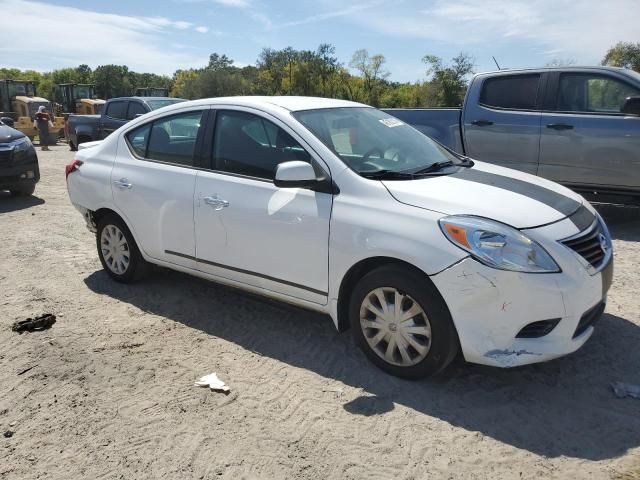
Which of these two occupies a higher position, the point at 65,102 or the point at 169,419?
the point at 65,102

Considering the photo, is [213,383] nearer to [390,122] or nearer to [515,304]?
[515,304]

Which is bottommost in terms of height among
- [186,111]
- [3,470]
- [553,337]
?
[3,470]

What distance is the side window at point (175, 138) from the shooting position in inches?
175

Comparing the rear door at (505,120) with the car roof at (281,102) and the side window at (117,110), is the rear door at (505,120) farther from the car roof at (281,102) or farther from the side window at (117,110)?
the side window at (117,110)

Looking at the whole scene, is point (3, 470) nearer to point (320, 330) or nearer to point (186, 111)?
point (320, 330)

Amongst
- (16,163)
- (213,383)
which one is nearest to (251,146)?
(213,383)

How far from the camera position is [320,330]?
167 inches

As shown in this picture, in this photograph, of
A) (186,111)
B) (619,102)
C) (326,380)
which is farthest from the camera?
(619,102)

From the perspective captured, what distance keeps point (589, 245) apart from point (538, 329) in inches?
25.1

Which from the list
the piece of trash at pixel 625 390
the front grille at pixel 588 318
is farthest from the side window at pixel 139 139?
the piece of trash at pixel 625 390

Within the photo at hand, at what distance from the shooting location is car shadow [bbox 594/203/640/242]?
6625 mm

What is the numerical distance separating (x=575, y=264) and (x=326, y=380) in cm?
162

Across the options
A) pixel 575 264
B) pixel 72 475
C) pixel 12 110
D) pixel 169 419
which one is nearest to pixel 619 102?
pixel 575 264

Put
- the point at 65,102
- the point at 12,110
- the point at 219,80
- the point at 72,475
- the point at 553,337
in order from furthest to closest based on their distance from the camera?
the point at 219,80 → the point at 65,102 → the point at 12,110 → the point at 553,337 → the point at 72,475
